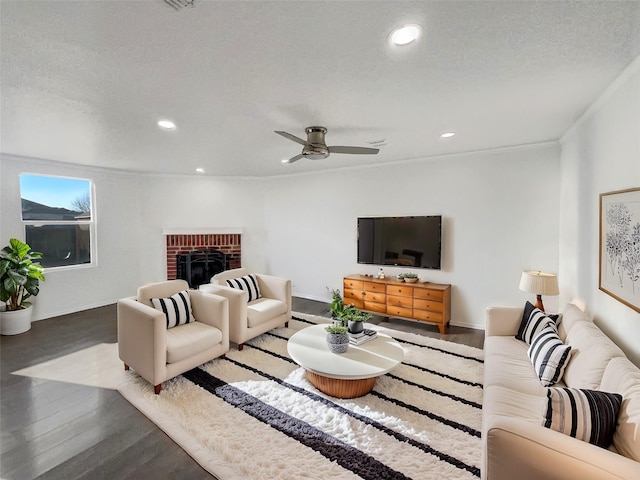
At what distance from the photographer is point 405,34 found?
155 centimetres

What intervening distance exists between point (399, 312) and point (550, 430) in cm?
303

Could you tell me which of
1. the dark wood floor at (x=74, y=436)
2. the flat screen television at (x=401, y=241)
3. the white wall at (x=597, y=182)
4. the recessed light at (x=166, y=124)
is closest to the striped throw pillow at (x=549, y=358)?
the white wall at (x=597, y=182)

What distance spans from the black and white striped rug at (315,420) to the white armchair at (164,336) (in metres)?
0.16

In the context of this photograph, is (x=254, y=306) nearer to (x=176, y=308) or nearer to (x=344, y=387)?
(x=176, y=308)

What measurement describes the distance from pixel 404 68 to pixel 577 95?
5.14 ft

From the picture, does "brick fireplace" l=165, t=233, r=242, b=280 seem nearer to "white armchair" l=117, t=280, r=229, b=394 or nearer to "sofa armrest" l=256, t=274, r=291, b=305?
"sofa armrest" l=256, t=274, r=291, b=305

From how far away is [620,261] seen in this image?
81.4 inches

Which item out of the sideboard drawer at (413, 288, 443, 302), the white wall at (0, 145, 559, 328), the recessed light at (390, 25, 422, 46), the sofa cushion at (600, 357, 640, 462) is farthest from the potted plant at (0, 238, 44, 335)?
the sofa cushion at (600, 357, 640, 462)

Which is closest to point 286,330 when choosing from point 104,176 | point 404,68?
point 404,68

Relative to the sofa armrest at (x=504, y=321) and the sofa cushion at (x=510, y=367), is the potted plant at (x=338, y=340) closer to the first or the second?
the sofa cushion at (x=510, y=367)

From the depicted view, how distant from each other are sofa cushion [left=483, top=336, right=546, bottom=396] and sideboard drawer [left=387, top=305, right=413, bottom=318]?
57.1 inches

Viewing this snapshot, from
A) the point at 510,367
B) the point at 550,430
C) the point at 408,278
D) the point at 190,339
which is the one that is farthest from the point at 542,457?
the point at 408,278

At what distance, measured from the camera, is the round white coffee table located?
2375 millimetres

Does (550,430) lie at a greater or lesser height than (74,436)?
greater
